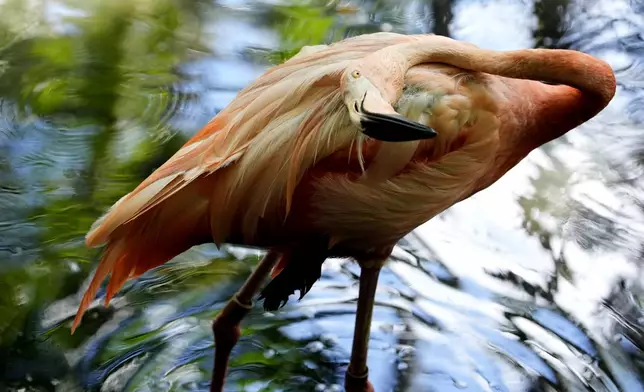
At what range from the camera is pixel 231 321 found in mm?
2055

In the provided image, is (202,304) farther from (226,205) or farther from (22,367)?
(226,205)

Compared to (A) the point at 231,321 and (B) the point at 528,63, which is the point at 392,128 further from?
(A) the point at 231,321

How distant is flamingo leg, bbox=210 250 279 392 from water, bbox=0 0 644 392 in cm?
10

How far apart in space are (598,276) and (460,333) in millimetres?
500

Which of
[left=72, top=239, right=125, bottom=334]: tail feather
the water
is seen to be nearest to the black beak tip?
[left=72, top=239, right=125, bottom=334]: tail feather

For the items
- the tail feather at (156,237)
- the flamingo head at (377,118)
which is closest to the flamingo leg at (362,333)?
the tail feather at (156,237)

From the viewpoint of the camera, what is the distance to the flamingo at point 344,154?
1.59 m

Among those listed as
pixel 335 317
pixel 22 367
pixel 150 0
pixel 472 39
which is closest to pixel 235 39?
pixel 150 0

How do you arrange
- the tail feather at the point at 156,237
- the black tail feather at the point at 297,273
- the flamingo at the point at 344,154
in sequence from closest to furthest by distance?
the flamingo at the point at 344,154
the tail feather at the point at 156,237
the black tail feather at the point at 297,273

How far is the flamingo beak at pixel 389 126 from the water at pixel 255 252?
107cm

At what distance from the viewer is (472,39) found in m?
3.49

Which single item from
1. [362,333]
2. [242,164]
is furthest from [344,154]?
[362,333]

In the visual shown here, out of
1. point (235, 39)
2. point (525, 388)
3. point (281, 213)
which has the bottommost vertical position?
point (525, 388)

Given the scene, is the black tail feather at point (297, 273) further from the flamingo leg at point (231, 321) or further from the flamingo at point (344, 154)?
the flamingo leg at point (231, 321)
